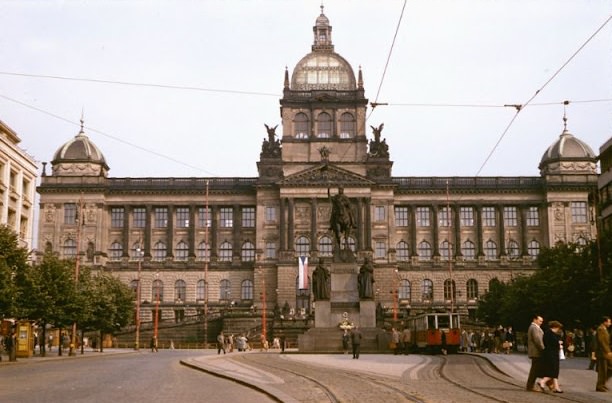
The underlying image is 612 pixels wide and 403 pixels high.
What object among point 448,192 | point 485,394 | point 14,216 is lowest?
point 485,394

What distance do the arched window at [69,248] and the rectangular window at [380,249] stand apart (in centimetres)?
3765

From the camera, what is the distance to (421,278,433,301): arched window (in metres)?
117

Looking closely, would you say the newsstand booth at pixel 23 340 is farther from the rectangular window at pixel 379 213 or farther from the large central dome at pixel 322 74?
the large central dome at pixel 322 74

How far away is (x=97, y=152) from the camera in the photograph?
399 ft

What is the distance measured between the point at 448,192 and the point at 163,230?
120 ft

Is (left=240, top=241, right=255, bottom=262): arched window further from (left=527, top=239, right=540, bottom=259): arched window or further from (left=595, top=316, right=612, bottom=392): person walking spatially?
(left=595, top=316, right=612, bottom=392): person walking

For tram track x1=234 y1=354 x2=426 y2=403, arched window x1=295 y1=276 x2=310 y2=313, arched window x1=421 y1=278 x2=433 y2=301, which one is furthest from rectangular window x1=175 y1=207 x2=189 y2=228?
tram track x1=234 y1=354 x2=426 y2=403

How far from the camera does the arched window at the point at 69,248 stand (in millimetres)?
115812

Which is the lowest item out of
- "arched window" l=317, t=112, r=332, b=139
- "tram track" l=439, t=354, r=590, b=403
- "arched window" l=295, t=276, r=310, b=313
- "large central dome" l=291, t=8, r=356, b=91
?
"tram track" l=439, t=354, r=590, b=403

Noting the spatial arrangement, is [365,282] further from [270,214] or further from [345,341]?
[270,214]

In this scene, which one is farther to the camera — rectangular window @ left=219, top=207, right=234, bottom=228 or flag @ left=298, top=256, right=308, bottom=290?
rectangular window @ left=219, top=207, right=234, bottom=228

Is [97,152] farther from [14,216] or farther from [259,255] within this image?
[14,216]

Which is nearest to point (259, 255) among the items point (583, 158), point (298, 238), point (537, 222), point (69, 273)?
point (298, 238)

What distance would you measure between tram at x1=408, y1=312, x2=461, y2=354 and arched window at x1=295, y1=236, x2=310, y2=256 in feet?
179
